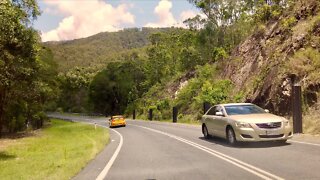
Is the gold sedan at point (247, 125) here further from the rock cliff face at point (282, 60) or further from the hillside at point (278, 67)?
the rock cliff face at point (282, 60)

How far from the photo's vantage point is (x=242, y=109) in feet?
50.3

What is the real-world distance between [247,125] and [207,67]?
A: 35.6 metres

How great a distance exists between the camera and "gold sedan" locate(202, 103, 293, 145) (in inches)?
A: 520

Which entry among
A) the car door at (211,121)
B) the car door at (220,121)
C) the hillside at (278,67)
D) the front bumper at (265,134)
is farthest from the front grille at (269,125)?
the hillside at (278,67)

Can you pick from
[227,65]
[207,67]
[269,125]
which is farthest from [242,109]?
[207,67]

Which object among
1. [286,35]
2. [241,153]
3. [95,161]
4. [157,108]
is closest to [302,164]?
[241,153]

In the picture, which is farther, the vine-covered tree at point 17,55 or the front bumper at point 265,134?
the vine-covered tree at point 17,55

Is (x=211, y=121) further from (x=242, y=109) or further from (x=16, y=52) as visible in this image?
(x=16, y=52)

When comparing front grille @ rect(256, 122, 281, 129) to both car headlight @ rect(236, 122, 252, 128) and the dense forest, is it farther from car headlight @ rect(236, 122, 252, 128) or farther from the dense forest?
the dense forest

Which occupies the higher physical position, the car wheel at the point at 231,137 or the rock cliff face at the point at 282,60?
the rock cliff face at the point at 282,60

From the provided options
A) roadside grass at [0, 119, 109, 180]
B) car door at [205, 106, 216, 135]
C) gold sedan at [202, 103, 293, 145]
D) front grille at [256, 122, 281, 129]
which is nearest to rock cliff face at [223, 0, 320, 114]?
car door at [205, 106, 216, 135]

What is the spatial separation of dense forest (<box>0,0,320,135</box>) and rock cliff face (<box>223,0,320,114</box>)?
0.06m

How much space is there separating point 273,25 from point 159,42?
54.9 metres

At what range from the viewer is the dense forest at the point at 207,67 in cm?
2516
